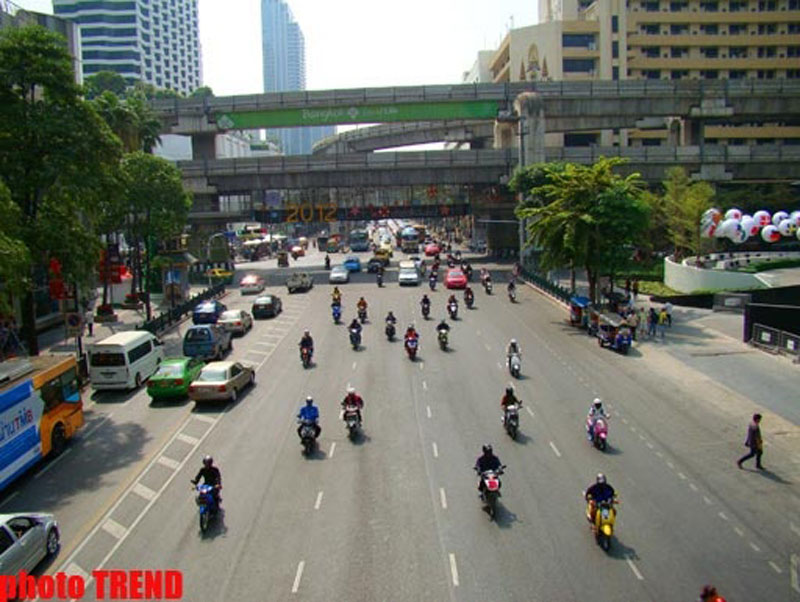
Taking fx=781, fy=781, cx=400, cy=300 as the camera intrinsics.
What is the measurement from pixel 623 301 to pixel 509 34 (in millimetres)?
74618

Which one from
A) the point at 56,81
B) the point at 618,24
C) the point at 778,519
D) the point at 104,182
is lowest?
the point at 778,519

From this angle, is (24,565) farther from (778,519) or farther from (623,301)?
(623,301)

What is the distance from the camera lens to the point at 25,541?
47.8 feet

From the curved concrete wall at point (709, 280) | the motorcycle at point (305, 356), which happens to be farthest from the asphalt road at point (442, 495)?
the curved concrete wall at point (709, 280)

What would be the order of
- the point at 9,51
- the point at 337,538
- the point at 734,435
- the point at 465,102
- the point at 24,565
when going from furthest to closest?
the point at 465,102 → the point at 9,51 → the point at 734,435 → the point at 337,538 → the point at 24,565

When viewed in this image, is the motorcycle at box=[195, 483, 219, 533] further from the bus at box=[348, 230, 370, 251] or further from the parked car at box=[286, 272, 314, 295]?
the bus at box=[348, 230, 370, 251]

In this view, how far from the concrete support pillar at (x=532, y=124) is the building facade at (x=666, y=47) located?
3614cm

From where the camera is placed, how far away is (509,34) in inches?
4318

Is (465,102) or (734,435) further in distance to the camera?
(465,102)

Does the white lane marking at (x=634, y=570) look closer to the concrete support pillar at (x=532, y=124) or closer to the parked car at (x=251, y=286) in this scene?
the parked car at (x=251, y=286)

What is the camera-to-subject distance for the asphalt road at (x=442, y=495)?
561 inches

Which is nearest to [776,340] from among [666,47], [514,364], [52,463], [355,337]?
→ [514,364]

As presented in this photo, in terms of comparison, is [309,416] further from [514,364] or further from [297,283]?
[297,283]

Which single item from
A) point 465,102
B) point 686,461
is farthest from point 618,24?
point 686,461
